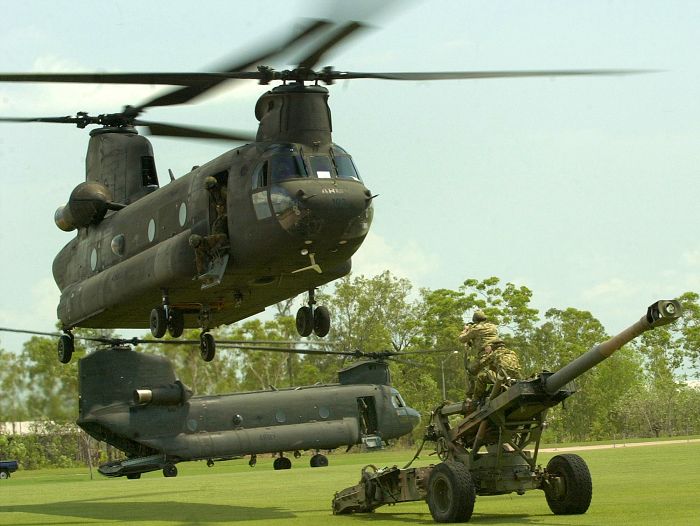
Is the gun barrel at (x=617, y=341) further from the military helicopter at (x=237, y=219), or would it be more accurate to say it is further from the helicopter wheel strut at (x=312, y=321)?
the helicopter wheel strut at (x=312, y=321)

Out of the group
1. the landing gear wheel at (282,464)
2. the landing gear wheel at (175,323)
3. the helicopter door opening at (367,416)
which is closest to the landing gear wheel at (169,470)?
the landing gear wheel at (282,464)

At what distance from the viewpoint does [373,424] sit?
4262cm

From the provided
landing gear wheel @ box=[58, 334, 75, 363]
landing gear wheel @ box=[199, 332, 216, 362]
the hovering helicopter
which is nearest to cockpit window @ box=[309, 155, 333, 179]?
landing gear wheel @ box=[199, 332, 216, 362]

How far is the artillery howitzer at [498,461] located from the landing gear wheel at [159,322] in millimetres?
5712

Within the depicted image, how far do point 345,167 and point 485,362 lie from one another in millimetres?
4380

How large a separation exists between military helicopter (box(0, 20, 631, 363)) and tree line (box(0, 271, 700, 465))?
125 feet

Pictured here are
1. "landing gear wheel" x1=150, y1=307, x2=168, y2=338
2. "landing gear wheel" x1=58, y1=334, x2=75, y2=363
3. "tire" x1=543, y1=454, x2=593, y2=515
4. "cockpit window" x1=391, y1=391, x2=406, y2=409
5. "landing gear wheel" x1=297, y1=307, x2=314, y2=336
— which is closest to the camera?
"tire" x1=543, y1=454, x2=593, y2=515

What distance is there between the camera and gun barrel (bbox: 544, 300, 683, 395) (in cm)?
1455

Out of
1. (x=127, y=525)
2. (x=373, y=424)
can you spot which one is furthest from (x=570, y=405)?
(x=127, y=525)

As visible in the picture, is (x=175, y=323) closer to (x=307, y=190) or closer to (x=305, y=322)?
(x=305, y=322)

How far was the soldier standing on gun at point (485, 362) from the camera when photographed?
17.2 metres

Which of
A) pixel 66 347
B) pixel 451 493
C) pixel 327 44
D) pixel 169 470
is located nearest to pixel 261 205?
pixel 327 44

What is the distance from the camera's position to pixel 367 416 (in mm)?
42844

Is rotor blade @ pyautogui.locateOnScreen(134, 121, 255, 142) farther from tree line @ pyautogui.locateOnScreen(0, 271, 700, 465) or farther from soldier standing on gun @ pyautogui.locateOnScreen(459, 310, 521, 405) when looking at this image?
tree line @ pyautogui.locateOnScreen(0, 271, 700, 465)
